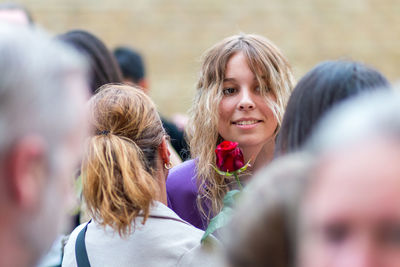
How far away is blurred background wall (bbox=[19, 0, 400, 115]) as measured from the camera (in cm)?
1019

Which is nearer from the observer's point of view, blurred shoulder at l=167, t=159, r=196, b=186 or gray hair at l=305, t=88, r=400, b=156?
gray hair at l=305, t=88, r=400, b=156

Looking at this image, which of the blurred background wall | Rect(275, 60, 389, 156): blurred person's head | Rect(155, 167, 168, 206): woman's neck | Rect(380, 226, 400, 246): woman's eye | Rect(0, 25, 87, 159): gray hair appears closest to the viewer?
Rect(380, 226, 400, 246): woman's eye

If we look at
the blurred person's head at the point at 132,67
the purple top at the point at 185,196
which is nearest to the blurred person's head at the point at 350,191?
the purple top at the point at 185,196

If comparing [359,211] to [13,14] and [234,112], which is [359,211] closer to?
[234,112]

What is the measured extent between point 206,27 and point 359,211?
960 centimetres

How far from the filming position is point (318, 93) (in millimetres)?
1701

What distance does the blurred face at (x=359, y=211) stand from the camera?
0.90 metres

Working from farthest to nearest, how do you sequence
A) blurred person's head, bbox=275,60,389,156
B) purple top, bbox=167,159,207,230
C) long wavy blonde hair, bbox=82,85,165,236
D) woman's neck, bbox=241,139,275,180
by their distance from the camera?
woman's neck, bbox=241,139,275,180
purple top, bbox=167,159,207,230
long wavy blonde hair, bbox=82,85,165,236
blurred person's head, bbox=275,60,389,156

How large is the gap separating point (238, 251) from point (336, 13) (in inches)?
390

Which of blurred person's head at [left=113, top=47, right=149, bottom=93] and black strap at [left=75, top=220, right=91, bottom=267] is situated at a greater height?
blurred person's head at [left=113, top=47, right=149, bottom=93]

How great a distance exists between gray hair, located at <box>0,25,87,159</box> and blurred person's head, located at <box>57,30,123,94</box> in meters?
2.52

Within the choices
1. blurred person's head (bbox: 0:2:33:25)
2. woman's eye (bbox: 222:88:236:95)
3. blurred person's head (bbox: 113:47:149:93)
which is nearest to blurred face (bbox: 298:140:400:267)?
woman's eye (bbox: 222:88:236:95)

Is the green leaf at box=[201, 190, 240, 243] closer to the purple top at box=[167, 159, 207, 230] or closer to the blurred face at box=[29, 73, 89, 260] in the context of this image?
the purple top at box=[167, 159, 207, 230]

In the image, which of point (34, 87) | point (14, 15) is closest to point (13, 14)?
point (14, 15)
